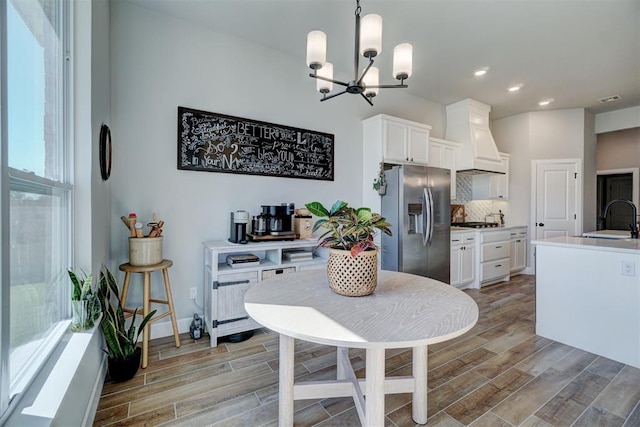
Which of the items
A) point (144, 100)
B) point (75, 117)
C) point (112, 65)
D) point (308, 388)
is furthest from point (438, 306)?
point (112, 65)

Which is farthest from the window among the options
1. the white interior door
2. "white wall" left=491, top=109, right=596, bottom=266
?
the white interior door

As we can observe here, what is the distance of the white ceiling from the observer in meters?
2.48

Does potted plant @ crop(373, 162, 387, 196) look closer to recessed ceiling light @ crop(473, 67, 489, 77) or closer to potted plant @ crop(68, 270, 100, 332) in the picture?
recessed ceiling light @ crop(473, 67, 489, 77)

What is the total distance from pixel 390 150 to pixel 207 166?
87.7 inches

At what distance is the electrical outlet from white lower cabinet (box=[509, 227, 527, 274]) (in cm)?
262

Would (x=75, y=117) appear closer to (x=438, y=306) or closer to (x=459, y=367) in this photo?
(x=438, y=306)

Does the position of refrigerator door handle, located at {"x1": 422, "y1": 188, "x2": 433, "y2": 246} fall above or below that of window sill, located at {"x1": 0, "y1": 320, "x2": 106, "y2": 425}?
above

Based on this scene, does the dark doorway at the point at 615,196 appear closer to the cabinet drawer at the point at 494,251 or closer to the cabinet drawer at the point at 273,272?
the cabinet drawer at the point at 494,251

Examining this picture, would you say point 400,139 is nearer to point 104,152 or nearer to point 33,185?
point 104,152

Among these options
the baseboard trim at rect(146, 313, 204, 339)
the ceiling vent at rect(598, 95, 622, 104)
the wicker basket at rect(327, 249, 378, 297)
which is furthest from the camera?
the ceiling vent at rect(598, 95, 622, 104)

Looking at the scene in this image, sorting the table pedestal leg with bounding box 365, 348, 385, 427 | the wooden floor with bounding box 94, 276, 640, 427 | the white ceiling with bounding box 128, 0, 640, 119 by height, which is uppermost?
the white ceiling with bounding box 128, 0, 640, 119

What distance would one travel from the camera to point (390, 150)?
12.2 feet

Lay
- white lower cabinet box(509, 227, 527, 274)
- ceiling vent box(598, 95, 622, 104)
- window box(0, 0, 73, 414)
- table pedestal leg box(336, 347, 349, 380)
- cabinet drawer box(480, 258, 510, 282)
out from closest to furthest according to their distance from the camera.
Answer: window box(0, 0, 73, 414)
table pedestal leg box(336, 347, 349, 380)
cabinet drawer box(480, 258, 510, 282)
ceiling vent box(598, 95, 622, 104)
white lower cabinet box(509, 227, 527, 274)

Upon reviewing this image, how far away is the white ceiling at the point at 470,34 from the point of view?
2.48m
